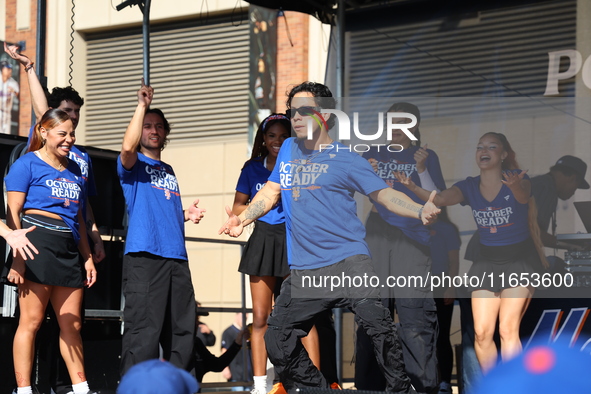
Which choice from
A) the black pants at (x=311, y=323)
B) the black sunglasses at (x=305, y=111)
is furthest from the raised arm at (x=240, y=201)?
the black pants at (x=311, y=323)

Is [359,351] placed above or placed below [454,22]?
below

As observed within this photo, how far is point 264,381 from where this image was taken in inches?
217

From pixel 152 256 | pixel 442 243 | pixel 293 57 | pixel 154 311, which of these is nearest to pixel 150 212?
pixel 152 256

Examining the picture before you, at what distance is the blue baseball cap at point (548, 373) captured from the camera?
119cm

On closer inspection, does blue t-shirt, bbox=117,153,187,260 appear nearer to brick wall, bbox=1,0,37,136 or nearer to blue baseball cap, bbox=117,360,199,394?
blue baseball cap, bbox=117,360,199,394

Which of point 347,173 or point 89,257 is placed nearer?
point 347,173

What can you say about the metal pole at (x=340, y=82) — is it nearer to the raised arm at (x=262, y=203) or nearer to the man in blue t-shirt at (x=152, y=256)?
the man in blue t-shirt at (x=152, y=256)

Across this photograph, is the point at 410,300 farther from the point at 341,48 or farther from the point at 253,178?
the point at 341,48

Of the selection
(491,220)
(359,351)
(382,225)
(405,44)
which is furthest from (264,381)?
(405,44)

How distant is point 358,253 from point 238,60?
29.8ft

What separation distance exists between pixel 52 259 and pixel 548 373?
13.5 ft

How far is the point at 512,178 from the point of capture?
5.49 meters

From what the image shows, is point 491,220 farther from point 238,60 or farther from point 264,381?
point 238,60

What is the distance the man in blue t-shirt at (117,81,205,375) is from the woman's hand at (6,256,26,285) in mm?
673
